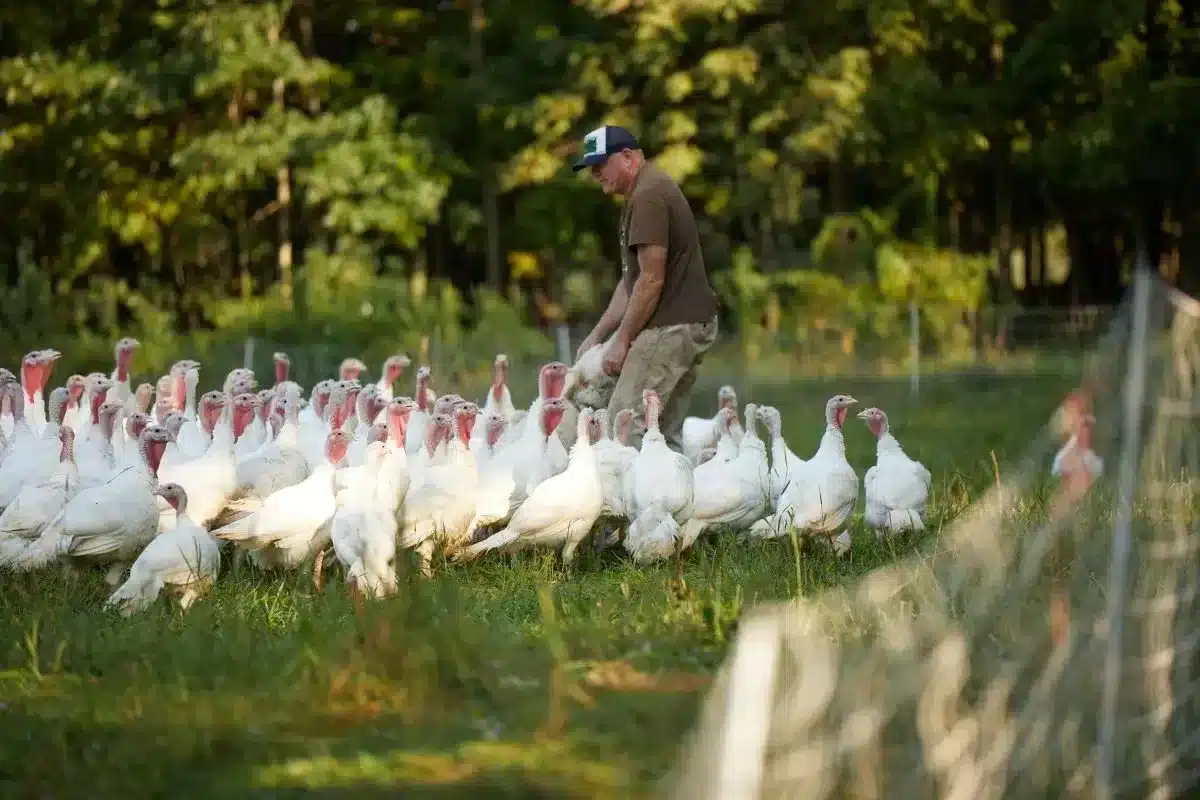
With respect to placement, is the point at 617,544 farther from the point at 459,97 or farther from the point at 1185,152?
the point at 1185,152

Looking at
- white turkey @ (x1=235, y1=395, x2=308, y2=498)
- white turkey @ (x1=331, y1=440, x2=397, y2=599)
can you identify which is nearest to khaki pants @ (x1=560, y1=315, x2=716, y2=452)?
white turkey @ (x1=235, y1=395, x2=308, y2=498)

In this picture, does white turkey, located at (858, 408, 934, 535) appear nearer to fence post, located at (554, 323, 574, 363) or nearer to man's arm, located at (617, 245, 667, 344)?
man's arm, located at (617, 245, 667, 344)

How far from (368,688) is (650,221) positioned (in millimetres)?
4448

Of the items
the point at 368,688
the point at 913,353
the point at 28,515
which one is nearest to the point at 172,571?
the point at 28,515

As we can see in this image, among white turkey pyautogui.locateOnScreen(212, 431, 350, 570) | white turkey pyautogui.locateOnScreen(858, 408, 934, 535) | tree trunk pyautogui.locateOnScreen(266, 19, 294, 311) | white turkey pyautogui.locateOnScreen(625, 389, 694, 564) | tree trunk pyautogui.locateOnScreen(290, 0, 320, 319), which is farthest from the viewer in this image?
tree trunk pyautogui.locateOnScreen(290, 0, 320, 319)

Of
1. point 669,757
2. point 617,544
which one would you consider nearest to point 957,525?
point 617,544

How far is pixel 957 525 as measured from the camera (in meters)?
8.70

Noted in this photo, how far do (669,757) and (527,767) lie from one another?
401 millimetres

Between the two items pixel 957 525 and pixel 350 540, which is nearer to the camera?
pixel 350 540

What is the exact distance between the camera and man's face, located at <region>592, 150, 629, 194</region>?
9695mm

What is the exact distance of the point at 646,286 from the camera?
379 inches

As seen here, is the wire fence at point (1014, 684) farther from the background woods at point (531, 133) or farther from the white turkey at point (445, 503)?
the background woods at point (531, 133)

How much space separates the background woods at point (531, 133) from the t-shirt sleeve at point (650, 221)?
14521mm

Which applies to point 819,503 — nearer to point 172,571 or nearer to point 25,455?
point 172,571
